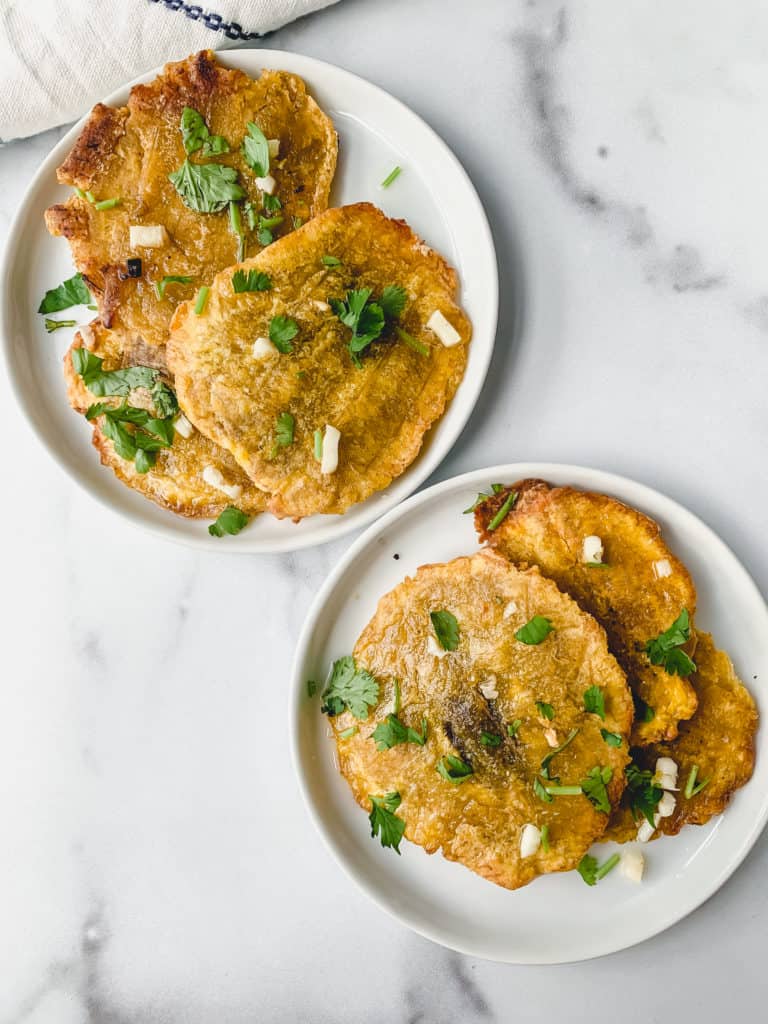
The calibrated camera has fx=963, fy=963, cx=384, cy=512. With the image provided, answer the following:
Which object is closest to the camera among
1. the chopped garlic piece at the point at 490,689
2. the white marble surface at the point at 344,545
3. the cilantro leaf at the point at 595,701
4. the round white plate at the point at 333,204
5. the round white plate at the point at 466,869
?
the cilantro leaf at the point at 595,701

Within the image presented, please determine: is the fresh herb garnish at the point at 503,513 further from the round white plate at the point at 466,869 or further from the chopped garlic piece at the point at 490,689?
the chopped garlic piece at the point at 490,689

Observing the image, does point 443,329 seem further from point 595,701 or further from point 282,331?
point 595,701

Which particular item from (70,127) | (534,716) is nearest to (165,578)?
(534,716)

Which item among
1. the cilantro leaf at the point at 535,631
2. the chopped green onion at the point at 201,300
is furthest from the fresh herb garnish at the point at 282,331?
the cilantro leaf at the point at 535,631

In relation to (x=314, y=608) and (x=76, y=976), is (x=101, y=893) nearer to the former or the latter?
(x=76, y=976)

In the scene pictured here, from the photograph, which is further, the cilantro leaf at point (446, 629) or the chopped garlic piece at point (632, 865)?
the chopped garlic piece at point (632, 865)

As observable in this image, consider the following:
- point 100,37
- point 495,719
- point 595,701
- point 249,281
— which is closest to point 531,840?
point 495,719
